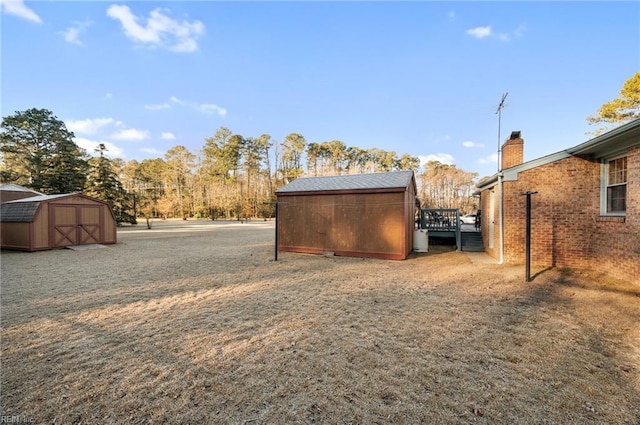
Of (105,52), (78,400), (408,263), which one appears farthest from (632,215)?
(105,52)

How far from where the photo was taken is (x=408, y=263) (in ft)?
30.6

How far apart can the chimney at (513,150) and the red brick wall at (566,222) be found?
5.37 feet

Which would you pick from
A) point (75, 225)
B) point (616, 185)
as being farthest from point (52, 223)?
point (616, 185)

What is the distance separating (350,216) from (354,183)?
1.47 m

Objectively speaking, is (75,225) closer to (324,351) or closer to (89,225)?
(89,225)

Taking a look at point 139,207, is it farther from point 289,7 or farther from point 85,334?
point 85,334

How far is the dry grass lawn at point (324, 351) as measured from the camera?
7.57 ft

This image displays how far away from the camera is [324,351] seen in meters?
3.32

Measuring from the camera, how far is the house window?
6281mm

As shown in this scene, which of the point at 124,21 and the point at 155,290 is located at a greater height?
the point at 124,21

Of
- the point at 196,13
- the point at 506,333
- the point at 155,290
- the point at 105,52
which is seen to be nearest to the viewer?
the point at 506,333

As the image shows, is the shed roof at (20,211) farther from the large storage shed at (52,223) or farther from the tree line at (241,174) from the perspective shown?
the tree line at (241,174)

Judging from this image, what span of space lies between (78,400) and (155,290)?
3.99m

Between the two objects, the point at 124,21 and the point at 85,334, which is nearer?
the point at 85,334
